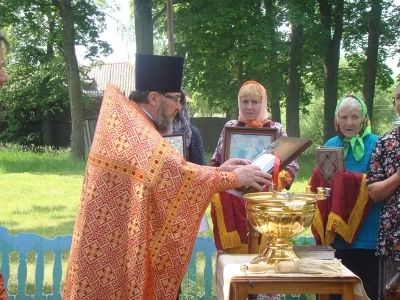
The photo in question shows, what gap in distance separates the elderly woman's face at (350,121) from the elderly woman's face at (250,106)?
61 centimetres

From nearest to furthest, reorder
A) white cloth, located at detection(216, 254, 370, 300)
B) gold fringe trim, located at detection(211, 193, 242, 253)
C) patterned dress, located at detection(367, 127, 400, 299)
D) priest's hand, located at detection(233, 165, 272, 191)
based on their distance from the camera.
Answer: white cloth, located at detection(216, 254, 370, 300) → priest's hand, located at detection(233, 165, 272, 191) → patterned dress, located at detection(367, 127, 400, 299) → gold fringe trim, located at detection(211, 193, 242, 253)

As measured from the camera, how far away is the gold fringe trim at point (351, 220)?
12.0ft

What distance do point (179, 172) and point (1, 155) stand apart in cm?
1607

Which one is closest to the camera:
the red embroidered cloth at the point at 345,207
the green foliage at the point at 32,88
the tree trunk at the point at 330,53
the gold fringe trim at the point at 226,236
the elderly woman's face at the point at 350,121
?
the red embroidered cloth at the point at 345,207

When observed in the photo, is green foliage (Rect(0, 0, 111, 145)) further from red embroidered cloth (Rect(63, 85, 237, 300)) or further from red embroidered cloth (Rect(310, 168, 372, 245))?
red embroidered cloth (Rect(63, 85, 237, 300))

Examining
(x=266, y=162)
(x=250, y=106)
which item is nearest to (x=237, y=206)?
(x=250, y=106)

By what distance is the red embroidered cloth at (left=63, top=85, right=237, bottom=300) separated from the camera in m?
2.79

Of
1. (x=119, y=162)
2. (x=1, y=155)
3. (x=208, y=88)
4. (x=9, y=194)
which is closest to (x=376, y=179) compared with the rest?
(x=119, y=162)

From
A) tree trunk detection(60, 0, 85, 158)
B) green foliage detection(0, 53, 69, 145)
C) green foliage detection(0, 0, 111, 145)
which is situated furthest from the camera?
green foliage detection(0, 53, 69, 145)

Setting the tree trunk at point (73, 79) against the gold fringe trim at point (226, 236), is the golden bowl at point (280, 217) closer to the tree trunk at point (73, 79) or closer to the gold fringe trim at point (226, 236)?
the gold fringe trim at point (226, 236)

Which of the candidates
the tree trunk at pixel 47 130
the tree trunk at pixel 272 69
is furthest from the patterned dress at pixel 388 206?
the tree trunk at pixel 47 130

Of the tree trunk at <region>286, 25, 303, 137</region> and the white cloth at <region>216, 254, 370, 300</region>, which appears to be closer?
the white cloth at <region>216, 254, 370, 300</region>

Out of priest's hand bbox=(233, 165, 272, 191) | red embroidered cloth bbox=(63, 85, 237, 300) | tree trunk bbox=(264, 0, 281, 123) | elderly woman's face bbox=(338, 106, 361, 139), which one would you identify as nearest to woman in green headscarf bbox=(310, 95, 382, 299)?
elderly woman's face bbox=(338, 106, 361, 139)

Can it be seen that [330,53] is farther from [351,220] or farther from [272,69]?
[351,220]
